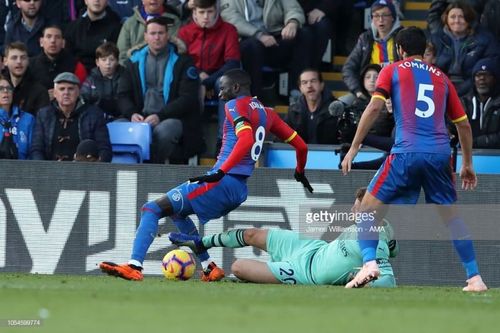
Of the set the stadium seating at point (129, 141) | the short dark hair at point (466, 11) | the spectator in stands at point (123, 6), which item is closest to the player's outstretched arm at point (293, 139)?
the stadium seating at point (129, 141)

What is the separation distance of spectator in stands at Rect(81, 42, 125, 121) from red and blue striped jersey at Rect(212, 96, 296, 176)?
408cm

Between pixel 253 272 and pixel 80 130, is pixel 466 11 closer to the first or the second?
pixel 80 130

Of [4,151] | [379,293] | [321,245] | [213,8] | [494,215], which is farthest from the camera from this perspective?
[213,8]

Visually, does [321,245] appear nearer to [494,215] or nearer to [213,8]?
[494,215]

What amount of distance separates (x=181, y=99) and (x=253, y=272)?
404 cm

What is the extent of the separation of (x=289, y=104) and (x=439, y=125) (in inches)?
238

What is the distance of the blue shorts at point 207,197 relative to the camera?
41.5 feet

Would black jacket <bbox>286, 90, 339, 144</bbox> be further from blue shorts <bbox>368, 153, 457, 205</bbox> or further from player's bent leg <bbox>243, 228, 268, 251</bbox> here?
blue shorts <bbox>368, 153, 457, 205</bbox>

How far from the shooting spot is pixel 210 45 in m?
17.1

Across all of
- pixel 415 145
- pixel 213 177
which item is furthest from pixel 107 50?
pixel 415 145

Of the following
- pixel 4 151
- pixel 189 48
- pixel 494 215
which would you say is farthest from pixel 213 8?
pixel 494 215

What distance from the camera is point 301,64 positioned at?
17562 mm

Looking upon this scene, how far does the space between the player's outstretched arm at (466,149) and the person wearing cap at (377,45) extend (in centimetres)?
521

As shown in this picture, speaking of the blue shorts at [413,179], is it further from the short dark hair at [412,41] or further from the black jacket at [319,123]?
the black jacket at [319,123]
